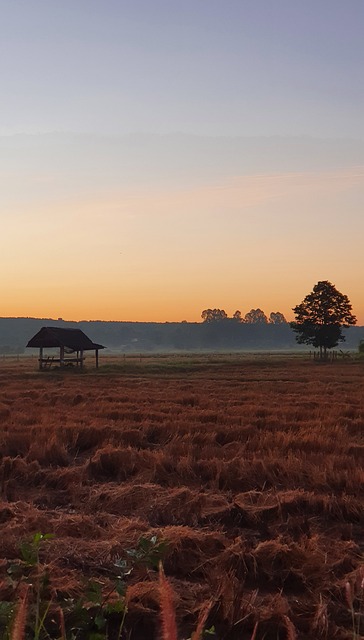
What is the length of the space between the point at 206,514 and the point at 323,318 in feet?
216

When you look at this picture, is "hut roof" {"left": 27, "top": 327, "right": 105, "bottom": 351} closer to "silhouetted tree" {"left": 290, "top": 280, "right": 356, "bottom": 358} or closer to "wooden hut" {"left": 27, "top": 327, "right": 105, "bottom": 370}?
"wooden hut" {"left": 27, "top": 327, "right": 105, "bottom": 370}

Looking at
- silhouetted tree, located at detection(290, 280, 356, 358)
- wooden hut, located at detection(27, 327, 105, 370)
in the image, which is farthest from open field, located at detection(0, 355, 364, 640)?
silhouetted tree, located at detection(290, 280, 356, 358)

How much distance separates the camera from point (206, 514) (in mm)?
6773

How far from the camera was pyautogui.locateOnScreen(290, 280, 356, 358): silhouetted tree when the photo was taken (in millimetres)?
69125

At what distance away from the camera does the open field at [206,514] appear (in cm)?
436

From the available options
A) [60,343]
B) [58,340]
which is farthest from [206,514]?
[58,340]

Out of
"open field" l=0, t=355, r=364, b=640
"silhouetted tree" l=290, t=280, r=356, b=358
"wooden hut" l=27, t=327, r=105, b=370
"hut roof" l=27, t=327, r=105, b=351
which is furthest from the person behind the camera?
"silhouetted tree" l=290, t=280, r=356, b=358

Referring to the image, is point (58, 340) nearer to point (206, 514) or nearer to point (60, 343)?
point (60, 343)

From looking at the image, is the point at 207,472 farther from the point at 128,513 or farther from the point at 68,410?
the point at 68,410

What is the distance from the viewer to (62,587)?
440 centimetres

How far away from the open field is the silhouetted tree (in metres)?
56.6

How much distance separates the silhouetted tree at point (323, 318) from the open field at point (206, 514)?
5664cm

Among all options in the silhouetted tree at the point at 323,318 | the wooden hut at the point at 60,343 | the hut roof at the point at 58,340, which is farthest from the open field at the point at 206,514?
the silhouetted tree at the point at 323,318

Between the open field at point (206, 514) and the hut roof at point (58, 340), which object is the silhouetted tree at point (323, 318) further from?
the open field at point (206, 514)
